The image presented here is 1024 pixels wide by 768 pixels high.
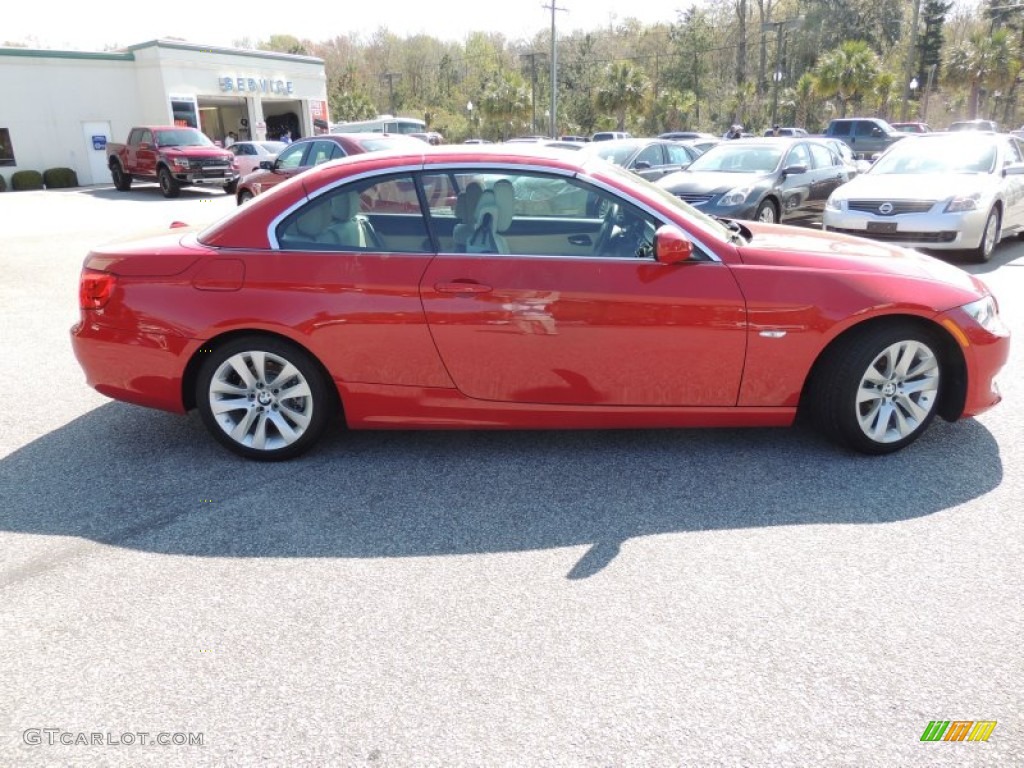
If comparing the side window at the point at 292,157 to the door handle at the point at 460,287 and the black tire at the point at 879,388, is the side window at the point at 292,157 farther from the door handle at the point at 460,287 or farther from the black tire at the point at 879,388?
the black tire at the point at 879,388

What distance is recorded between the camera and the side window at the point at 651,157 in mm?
14312

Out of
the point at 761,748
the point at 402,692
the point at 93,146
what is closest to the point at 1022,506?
the point at 761,748

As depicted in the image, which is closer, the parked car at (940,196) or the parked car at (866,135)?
the parked car at (940,196)

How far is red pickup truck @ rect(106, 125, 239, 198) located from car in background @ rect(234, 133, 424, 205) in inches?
319

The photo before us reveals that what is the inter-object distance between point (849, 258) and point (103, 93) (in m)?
32.2

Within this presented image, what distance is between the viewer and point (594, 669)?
258 cm

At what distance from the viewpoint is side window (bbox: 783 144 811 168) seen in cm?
1166

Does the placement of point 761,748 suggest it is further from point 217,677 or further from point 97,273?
point 97,273

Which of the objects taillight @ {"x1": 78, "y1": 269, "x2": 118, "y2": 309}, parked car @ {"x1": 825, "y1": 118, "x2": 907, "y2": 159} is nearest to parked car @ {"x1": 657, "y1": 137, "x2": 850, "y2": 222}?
taillight @ {"x1": 78, "y1": 269, "x2": 118, "y2": 309}

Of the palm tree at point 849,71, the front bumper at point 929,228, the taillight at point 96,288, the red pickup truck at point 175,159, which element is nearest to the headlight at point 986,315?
the taillight at point 96,288

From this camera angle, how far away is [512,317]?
3.83 meters

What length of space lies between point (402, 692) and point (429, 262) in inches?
83.2

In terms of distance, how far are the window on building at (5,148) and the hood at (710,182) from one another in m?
26.1

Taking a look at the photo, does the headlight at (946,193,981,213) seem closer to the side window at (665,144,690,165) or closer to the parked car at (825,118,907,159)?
the side window at (665,144,690,165)
